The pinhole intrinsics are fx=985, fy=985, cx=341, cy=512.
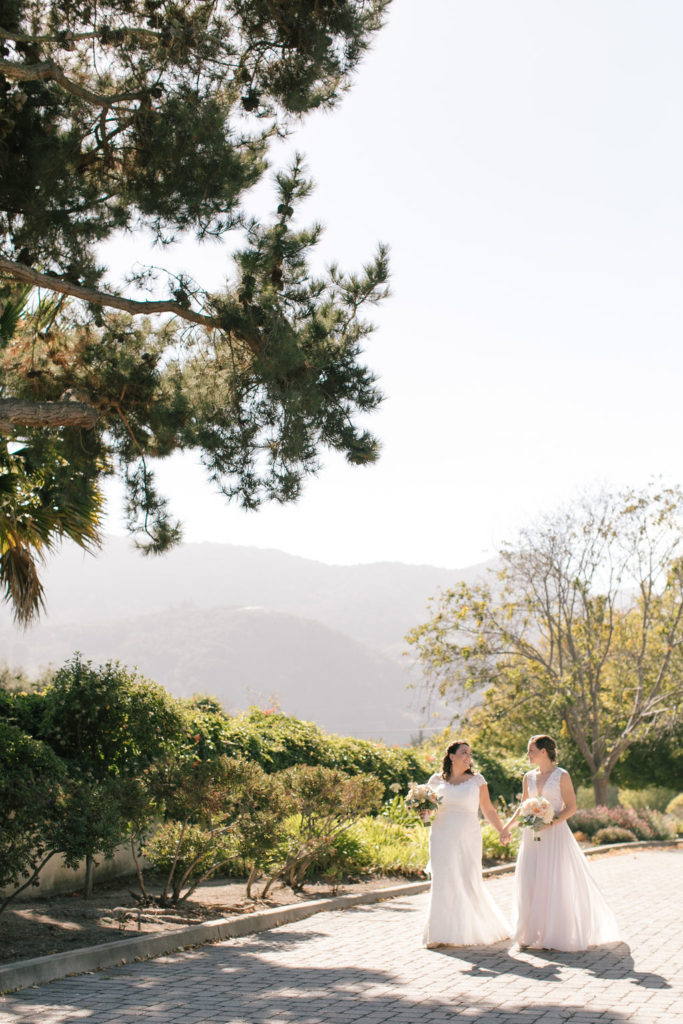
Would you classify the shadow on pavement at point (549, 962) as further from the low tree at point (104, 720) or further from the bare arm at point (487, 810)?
the low tree at point (104, 720)

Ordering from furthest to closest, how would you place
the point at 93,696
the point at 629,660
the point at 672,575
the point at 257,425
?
the point at 629,660, the point at 672,575, the point at 93,696, the point at 257,425

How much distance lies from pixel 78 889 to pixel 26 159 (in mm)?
8325

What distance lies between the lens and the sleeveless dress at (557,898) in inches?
331

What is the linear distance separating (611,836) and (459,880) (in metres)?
14.2

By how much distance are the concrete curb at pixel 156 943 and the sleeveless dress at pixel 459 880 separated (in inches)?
79.2

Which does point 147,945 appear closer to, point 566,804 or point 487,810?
point 487,810

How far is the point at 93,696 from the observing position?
11375 millimetres

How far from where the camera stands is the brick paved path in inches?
245

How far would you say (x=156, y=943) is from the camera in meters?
8.59

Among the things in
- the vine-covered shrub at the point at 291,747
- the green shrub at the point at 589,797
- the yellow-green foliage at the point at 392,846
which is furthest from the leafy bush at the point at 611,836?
the green shrub at the point at 589,797

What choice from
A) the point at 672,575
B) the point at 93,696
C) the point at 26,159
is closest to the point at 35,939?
the point at 93,696

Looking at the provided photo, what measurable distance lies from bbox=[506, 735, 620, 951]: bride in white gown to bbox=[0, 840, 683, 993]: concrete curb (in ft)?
8.94

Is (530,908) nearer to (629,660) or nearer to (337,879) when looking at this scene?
(337,879)

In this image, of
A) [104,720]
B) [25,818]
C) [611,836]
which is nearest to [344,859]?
[104,720]
